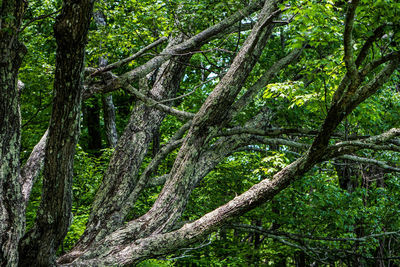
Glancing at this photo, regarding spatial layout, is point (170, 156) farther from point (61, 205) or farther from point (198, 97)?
point (61, 205)

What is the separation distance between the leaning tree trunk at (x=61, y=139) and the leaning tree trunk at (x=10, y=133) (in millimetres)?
213

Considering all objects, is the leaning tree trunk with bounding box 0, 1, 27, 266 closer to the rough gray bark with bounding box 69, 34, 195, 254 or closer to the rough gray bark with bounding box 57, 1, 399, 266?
the rough gray bark with bounding box 57, 1, 399, 266

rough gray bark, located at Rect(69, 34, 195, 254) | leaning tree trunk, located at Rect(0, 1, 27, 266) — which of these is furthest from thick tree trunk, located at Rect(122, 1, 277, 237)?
leaning tree trunk, located at Rect(0, 1, 27, 266)

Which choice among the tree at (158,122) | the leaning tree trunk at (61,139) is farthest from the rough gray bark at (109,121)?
the leaning tree trunk at (61,139)

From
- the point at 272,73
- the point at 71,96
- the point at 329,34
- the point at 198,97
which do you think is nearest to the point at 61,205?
the point at 71,96

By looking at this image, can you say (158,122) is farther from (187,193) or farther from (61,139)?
(61,139)

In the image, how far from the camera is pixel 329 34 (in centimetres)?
414

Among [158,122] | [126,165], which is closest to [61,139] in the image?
[126,165]

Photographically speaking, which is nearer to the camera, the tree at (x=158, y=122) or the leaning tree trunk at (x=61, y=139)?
the leaning tree trunk at (x=61, y=139)

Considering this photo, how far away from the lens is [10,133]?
10.5ft

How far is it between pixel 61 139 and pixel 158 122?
3179 mm

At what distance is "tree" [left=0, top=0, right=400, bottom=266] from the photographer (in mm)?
3064

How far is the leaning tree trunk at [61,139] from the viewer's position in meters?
2.69

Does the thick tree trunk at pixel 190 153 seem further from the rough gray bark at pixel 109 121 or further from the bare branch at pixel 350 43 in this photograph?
the rough gray bark at pixel 109 121
